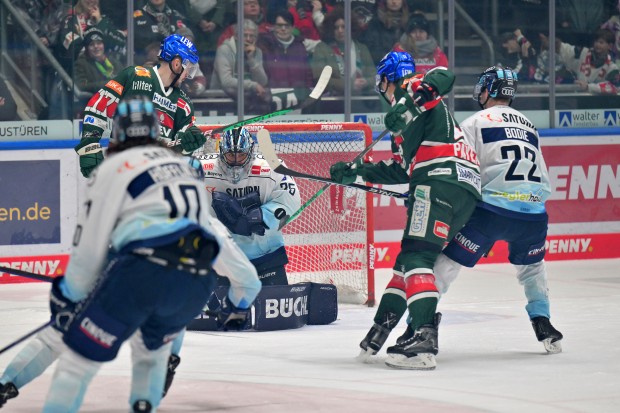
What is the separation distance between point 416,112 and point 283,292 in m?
1.51

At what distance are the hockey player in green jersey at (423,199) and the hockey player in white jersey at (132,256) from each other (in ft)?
6.85

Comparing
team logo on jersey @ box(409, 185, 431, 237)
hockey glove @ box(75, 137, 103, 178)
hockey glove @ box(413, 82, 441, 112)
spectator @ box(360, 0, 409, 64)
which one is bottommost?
team logo on jersey @ box(409, 185, 431, 237)

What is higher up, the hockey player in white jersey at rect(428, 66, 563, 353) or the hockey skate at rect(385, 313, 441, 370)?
the hockey player in white jersey at rect(428, 66, 563, 353)

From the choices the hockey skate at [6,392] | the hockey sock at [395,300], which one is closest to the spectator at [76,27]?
the hockey sock at [395,300]

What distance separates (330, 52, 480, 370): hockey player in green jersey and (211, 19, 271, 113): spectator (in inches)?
141

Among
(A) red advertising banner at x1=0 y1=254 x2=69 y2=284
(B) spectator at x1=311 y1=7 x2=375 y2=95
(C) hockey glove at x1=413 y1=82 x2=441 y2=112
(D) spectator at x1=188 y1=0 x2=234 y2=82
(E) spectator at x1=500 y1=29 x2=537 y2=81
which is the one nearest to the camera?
(C) hockey glove at x1=413 y1=82 x2=441 y2=112

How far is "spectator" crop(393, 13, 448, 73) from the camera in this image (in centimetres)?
1030

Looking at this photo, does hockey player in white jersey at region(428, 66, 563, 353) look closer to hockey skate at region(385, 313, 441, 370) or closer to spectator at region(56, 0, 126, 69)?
hockey skate at region(385, 313, 441, 370)

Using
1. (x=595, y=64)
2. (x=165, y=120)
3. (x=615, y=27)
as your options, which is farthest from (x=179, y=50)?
(x=615, y=27)

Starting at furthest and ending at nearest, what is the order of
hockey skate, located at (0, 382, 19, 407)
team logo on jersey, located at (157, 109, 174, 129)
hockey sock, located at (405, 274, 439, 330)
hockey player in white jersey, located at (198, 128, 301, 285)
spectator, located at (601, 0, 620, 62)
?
spectator, located at (601, 0, 620, 62), hockey player in white jersey, located at (198, 128, 301, 285), team logo on jersey, located at (157, 109, 174, 129), hockey sock, located at (405, 274, 439, 330), hockey skate, located at (0, 382, 19, 407)

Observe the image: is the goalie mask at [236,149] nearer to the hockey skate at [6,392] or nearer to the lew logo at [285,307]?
the lew logo at [285,307]

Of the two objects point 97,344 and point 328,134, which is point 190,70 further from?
point 97,344

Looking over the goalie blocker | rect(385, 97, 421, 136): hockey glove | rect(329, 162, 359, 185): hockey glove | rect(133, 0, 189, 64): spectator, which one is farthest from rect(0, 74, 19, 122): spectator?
rect(385, 97, 421, 136): hockey glove

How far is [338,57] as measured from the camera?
10094 millimetres
